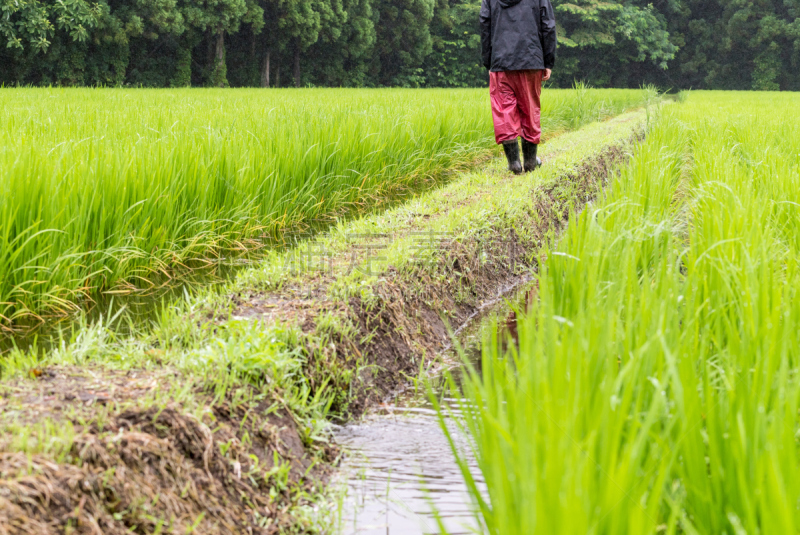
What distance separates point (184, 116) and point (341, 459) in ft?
16.5

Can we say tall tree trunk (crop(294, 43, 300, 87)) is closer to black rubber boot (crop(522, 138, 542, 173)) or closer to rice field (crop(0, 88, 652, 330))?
rice field (crop(0, 88, 652, 330))

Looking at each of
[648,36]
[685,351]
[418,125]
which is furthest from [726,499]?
[648,36]

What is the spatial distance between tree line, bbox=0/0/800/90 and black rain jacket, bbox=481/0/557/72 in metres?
14.9

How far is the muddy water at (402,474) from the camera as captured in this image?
1699 millimetres

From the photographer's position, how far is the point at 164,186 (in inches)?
141

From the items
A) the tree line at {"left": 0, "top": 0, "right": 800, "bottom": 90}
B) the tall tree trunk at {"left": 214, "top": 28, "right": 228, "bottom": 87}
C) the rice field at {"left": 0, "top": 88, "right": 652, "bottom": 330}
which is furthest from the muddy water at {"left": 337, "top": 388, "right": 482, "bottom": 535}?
the tall tree trunk at {"left": 214, "top": 28, "right": 228, "bottom": 87}

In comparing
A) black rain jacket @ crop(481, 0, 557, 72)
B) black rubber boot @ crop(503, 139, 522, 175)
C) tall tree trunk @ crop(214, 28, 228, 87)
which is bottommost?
black rubber boot @ crop(503, 139, 522, 175)

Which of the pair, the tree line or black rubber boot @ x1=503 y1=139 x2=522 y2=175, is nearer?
black rubber boot @ x1=503 y1=139 x2=522 y2=175

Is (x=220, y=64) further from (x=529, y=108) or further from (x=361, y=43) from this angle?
(x=529, y=108)

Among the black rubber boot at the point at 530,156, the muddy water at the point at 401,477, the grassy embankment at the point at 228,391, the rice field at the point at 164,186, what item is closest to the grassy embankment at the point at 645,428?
the muddy water at the point at 401,477

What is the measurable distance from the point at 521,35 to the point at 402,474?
4487 millimetres

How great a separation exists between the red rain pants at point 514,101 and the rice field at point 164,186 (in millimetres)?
884

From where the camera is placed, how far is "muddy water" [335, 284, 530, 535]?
1699 mm

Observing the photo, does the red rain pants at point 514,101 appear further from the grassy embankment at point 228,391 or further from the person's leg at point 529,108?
the grassy embankment at point 228,391
